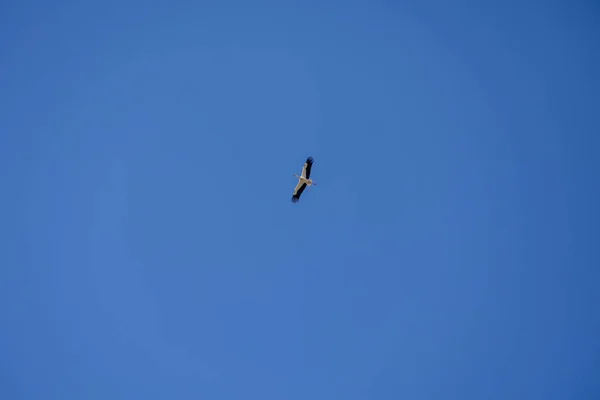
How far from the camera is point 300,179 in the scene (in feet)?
168

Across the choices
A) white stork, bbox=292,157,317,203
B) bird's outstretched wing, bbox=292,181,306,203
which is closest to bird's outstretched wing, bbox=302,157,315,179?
white stork, bbox=292,157,317,203

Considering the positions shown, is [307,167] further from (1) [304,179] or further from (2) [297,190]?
(2) [297,190]

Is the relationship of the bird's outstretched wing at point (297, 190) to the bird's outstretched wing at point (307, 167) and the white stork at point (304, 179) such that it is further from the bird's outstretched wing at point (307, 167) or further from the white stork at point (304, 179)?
the bird's outstretched wing at point (307, 167)

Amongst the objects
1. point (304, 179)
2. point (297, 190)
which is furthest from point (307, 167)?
point (297, 190)

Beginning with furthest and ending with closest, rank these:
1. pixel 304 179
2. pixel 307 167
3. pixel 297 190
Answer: pixel 297 190
pixel 304 179
pixel 307 167

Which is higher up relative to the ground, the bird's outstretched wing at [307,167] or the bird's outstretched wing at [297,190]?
the bird's outstretched wing at [307,167]

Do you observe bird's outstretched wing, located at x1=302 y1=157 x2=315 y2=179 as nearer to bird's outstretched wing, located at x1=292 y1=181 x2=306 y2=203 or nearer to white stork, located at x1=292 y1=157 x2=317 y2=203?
white stork, located at x1=292 y1=157 x2=317 y2=203

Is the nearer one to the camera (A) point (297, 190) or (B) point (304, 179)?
(B) point (304, 179)

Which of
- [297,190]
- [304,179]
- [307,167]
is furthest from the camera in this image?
[297,190]

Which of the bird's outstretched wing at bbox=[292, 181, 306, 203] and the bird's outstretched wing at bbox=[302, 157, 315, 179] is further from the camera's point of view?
the bird's outstretched wing at bbox=[292, 181, 306, 203]

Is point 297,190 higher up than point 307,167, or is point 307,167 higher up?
point 307,167

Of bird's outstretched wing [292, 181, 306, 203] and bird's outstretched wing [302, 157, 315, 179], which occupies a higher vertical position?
bird's outstretched wing [302, 157, 315, 179]

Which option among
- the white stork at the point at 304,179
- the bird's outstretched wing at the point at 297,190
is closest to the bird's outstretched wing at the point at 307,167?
the white stork at the point at 304,179

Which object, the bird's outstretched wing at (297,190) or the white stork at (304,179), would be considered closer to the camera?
the white stork at (304,179)
